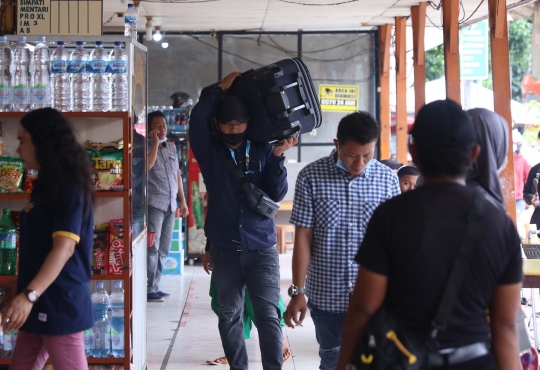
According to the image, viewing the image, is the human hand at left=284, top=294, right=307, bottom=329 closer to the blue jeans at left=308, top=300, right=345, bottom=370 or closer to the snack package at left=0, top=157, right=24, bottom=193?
the blue jeans at left=308, top=300, right=345, bottom=370

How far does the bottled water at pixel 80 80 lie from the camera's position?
4.17 meters

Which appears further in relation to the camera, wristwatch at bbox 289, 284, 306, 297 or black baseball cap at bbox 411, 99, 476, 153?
wristwatch at bbox 289, 284, 306, 297

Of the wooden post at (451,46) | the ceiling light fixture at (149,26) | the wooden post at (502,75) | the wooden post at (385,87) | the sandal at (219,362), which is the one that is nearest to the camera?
the sandal at (219,362)

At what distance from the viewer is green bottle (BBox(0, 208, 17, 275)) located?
13.6 ft

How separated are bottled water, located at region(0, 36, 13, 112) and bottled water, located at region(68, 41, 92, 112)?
0.34m

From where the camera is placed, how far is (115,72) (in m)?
4.24

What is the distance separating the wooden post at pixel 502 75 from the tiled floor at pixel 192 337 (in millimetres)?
2439

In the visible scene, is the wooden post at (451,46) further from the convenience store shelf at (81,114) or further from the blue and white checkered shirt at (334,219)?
the blue and white checkered shirt at (334,219)

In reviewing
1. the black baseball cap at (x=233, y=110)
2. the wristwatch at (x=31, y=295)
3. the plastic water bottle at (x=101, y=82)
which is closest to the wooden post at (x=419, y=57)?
the black baseball cap at (x=233, y=110)

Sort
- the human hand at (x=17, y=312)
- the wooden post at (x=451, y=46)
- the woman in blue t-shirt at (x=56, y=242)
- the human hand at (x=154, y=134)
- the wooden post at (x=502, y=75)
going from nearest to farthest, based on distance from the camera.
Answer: the human hand at (x=17, y=312) → the woman in blue t-shirt at (x=56, y=242) → the human hand at (x=154, y=134) → the wooden post at (x=502, y=75) → the wooden post at (x=451, y=46)

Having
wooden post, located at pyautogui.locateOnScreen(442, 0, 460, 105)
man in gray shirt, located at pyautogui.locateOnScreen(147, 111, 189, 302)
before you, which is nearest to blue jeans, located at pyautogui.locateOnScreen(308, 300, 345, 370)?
man in gray shirt, located at pyautogui.locateOnScreen(147, 111, 189, 302)

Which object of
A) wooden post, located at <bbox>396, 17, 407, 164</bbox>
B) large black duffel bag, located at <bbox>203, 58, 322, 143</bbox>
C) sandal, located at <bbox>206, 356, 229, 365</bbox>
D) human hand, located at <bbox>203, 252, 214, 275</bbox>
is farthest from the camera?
wooden post, located at <bbox>396, 17, 407, 164</bbox>

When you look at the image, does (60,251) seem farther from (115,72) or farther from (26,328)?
(115,72)

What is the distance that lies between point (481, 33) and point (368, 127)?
1036 centimetres
